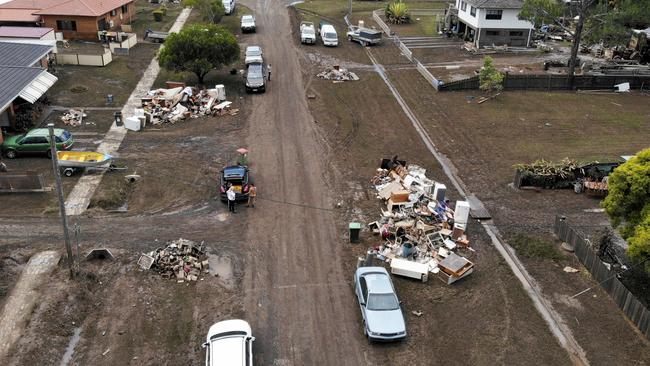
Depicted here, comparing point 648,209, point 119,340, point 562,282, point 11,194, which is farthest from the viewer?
point 11,194

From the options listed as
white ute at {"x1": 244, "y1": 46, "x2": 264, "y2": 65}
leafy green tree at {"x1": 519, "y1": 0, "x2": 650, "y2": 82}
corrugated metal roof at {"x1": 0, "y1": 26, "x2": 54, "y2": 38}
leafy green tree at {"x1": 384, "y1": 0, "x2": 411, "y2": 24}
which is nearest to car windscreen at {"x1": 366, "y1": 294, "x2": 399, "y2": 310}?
white ute at {"x1": 244, "y1": 46, "x2": 264, "y2": 65}

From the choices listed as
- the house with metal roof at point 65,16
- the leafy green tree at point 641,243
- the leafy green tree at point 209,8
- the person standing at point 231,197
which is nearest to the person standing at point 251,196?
the person standing at point 231,197

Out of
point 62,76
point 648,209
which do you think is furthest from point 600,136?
point 62,76

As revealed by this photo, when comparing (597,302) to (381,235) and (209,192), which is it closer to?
(381,235)

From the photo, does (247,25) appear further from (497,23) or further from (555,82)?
(555,82)

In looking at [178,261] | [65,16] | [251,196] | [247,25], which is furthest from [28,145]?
[247,25]

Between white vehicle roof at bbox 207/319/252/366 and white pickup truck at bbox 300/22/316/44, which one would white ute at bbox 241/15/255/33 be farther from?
white vehicle roof at bbox 207/319/252/366
